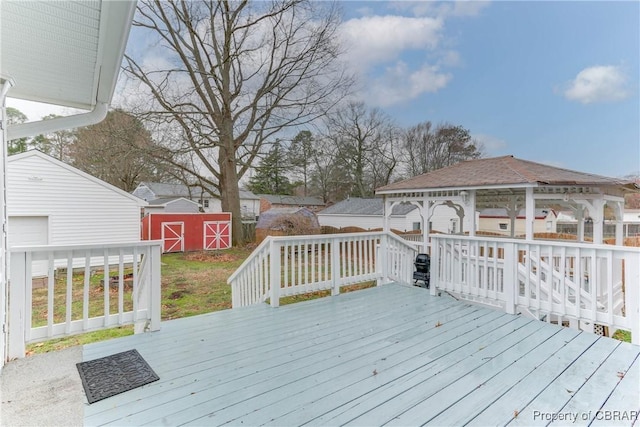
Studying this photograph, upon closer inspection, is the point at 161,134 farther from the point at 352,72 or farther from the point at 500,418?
the point at 500,418

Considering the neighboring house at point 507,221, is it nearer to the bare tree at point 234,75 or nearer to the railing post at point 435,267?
the bare tree at point 234,75

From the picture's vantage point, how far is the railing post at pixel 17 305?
248 centimetres

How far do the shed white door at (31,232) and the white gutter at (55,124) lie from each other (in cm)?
890

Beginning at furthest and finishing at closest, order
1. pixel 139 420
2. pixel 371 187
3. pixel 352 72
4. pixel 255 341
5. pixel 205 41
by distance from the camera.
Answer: pixel 371 187
pixel 352 72
pixel 205 41
pixel 255 341
pixel 139 420

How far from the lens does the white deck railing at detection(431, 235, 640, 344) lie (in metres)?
3.09

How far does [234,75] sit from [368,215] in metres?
12.9

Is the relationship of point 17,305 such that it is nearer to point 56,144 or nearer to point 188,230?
point 188,230

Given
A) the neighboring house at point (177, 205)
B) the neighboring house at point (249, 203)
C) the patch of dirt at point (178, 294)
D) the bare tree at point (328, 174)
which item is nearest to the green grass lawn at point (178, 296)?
the patch of dirt at point (178, 294)

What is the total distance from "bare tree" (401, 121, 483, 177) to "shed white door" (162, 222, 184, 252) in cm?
1999

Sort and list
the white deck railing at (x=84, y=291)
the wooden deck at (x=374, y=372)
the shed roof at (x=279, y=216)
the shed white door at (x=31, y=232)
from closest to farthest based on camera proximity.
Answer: the wooden deck at (x=374, y=372) < the white deck railing at (x=84, y=291) < the shed white door at (x=31, y=232) < the shed roof at (x=279, y=216)

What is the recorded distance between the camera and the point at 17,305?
8.21 ft

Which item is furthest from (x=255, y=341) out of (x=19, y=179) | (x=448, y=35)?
(x=448, y=35)

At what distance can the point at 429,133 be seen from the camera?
89.2 feet

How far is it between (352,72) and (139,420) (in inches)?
649
